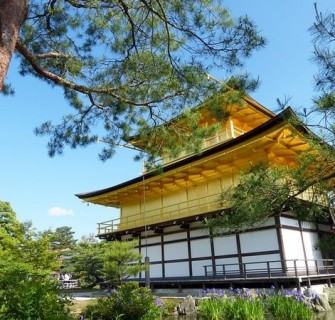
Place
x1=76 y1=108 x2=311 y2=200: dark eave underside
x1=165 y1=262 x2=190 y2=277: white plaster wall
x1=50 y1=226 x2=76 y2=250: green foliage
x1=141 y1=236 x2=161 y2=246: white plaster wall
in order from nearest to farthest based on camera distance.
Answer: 1. x1=76 y1=108 x2=311 y2=200: dark eave underside
2. x1=165 y1=262 x2=190 y2=277: white plaster wall
3. x1=141 y1=236 x2=161 y2=246: white plaster wall
4. x1=50 y1=226 x2=76 y2=250: green foliage

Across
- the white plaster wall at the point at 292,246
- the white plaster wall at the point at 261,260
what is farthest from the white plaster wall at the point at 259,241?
the white plaster wall at the point at 292,246

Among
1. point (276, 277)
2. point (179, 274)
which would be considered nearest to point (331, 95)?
point (276, 277)

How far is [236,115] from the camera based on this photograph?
52.2 feet

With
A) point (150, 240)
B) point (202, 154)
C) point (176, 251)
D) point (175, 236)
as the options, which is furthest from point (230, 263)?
point (150, 240)

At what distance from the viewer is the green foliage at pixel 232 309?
6578 mm

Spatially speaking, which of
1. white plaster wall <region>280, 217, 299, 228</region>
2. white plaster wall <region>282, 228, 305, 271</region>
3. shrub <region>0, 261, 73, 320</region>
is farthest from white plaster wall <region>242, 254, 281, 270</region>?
shrub <region>0, 261, 73, 320</region>

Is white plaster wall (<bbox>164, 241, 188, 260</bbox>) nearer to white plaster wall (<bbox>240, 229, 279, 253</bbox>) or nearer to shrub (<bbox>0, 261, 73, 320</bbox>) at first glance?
white plaster wall (<bbox>240, 229, 279, 253</bbox>)

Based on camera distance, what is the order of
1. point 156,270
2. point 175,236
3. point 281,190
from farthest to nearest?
1. point 156,270
2. point 175,236
3. point 281,190

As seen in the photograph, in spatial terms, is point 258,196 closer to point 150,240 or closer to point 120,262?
point 120,262

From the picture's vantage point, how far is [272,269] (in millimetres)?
11359

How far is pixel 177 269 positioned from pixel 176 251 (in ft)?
2.35

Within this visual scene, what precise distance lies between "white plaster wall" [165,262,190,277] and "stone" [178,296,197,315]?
4.95 meters

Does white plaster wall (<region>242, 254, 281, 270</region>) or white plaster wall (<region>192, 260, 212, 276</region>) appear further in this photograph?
white plaster wall (<region>192, 260, 212, 276</region>)

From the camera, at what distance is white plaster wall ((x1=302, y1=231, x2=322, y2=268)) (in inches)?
488
